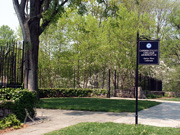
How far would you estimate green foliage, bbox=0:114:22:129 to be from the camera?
8.63 meters

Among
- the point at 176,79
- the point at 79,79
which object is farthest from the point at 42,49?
the point at 176,79

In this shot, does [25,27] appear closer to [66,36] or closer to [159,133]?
[159,133]

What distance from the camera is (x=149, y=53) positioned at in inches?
337

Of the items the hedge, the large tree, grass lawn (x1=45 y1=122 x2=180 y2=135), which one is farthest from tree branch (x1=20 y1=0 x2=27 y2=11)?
the hedge

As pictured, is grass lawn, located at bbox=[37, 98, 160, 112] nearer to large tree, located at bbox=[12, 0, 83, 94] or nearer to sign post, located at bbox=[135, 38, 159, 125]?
large tree, located at bbox=[12, 0, 83, 94]

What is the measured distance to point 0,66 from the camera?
36.8 ft

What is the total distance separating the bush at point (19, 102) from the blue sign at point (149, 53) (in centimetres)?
490

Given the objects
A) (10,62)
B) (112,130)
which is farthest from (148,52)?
(10,62)

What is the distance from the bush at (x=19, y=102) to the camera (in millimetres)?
9438

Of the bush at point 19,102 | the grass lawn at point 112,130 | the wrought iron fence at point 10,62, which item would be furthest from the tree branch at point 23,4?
the grass lawn at point 112,130

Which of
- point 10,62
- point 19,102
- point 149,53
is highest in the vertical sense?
point 149,53

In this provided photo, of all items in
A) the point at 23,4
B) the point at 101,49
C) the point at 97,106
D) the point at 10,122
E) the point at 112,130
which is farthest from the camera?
the point at 101,49

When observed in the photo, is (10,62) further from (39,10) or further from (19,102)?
(39,10)

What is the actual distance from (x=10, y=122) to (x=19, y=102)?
1.05 m
